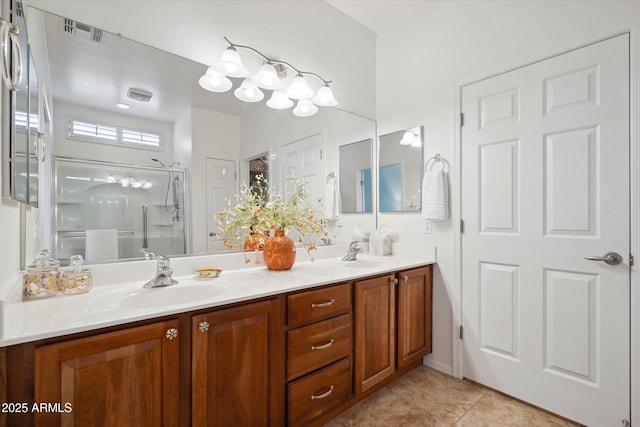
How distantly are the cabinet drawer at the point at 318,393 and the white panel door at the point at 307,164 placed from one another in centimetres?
119

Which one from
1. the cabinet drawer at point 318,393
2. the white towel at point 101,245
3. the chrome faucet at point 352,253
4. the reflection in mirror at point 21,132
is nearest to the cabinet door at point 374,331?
the cabinet drawer at point 318,393

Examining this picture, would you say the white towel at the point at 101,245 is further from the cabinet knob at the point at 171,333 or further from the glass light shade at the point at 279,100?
the glass light shade at the point at 279,100

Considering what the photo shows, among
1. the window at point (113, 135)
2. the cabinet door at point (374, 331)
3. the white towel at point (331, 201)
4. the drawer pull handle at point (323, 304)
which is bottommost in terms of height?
the cabinet door at point (374, 331)

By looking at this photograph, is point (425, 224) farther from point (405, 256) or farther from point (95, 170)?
point (95, 170)

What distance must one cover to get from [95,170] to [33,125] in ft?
0.94

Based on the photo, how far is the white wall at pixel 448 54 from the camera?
1688mm

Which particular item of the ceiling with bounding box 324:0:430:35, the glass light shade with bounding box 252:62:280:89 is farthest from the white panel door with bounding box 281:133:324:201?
the ceiling with bounding box 324:0:430:35

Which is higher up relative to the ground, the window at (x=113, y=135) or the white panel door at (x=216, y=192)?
the window at (x=113, y=135)

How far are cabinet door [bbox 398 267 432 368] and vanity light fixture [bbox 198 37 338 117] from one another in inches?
55.9

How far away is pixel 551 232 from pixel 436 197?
0.70 meters

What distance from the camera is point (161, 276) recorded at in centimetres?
142

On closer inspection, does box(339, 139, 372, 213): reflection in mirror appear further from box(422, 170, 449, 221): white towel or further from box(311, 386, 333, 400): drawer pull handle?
box(311, 386, 333, 400): drawer pull handle

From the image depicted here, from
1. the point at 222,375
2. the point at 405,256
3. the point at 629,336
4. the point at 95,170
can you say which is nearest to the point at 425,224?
the point at 405,256

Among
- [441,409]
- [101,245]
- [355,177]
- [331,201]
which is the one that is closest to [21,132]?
[101,245]
